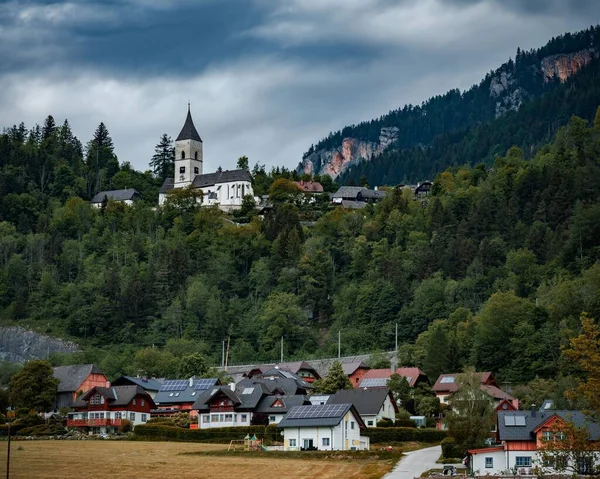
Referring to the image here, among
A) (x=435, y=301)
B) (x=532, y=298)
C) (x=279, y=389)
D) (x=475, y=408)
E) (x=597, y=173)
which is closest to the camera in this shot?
(x=475, y=408)

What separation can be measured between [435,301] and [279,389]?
1529 inches

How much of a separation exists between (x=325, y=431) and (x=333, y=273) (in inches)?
3058

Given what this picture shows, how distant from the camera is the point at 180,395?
99.8 metres

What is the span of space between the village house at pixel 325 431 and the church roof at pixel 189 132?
125 meters

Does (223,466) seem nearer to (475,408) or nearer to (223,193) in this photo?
(475,408)

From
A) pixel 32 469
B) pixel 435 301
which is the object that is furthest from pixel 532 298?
pixel 32 469

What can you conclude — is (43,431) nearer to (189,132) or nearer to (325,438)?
(325,438)

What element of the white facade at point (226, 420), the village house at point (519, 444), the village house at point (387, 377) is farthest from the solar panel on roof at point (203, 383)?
the village house at point (519, 444)

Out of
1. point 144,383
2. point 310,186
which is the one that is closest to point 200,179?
point 310,186

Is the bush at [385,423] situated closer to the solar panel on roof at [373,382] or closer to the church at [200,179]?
the solar panel on roof at [373,382]

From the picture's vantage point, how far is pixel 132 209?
175875mm

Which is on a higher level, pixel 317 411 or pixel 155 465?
pixel 317 411

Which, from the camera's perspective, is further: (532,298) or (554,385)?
(532,298)

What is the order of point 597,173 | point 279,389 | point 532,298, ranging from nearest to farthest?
point 279,389 → point 532,298 → point 597,173
